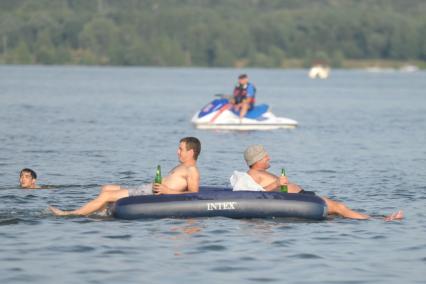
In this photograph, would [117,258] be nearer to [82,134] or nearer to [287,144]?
[287,144]

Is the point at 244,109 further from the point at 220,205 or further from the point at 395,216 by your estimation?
the point at 220,205

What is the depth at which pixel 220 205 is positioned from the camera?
15.8m

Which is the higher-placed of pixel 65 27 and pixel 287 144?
pixel 65 27

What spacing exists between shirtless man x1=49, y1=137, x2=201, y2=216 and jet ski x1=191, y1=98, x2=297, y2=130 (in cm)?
1822

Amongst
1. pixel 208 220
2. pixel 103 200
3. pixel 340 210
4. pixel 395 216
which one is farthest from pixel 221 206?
pixel 395 216

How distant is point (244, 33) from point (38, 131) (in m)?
152

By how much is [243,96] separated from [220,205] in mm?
17445

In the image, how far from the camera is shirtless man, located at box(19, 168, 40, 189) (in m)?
19.1

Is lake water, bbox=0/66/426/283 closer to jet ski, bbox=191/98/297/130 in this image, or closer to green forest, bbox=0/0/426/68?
jet ski, bbox=191/98/297/130

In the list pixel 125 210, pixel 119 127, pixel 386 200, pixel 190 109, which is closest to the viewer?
pixel 125 210

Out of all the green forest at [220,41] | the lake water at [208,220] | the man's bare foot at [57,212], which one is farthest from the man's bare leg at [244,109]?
the green forest at [220,41]

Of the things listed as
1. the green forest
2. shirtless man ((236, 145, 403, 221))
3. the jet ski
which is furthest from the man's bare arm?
the green forest

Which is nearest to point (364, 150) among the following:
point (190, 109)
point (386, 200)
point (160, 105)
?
point (386, 200)

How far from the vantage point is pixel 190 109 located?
55.3m
